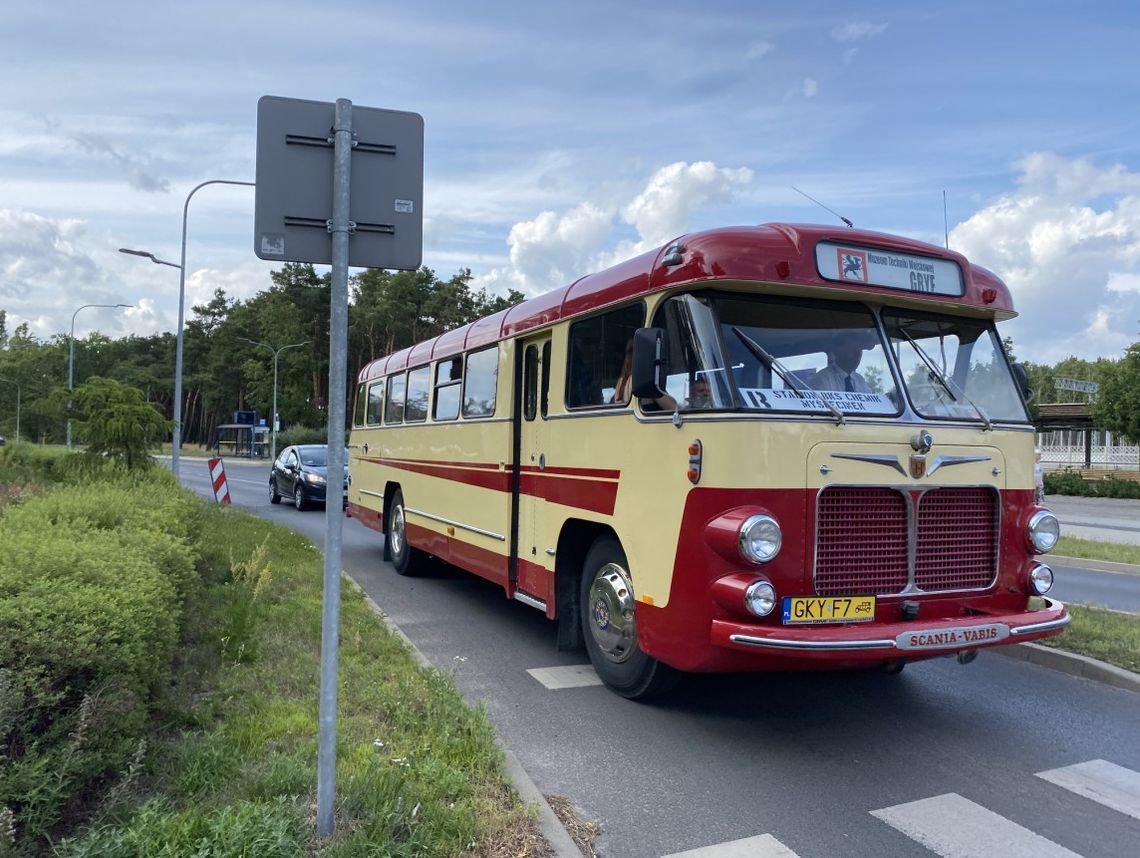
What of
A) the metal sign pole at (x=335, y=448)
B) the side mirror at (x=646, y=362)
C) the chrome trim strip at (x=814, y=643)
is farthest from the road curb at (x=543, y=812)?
the side mirror at (x=646, y=362)

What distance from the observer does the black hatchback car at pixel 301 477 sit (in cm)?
2153

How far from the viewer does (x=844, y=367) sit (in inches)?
214

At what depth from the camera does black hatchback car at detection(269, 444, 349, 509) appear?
21.5 m

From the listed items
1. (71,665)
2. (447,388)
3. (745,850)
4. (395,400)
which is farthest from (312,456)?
(745,850)

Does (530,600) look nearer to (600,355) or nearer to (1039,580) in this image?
(600,355)

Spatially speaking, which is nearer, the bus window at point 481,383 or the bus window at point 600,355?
the bus window at point 600,355

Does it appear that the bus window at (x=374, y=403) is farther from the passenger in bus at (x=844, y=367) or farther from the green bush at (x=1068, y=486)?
the green bush at (x=1068, y=486)

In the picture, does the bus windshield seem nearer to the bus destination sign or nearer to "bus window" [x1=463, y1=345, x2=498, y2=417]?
the bus destination sign

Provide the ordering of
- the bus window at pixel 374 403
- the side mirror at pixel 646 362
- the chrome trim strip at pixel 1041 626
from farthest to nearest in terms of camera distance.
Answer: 1. the bus window at pixel 374 403
2. the side mirror at pixel 646 362
3. the chrome trim strip at pixel 1041 626

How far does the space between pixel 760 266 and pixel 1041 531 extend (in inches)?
97.4

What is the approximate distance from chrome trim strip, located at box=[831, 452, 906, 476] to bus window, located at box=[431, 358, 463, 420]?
17.1 feet

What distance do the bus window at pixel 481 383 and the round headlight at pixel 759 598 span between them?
4.10 meters

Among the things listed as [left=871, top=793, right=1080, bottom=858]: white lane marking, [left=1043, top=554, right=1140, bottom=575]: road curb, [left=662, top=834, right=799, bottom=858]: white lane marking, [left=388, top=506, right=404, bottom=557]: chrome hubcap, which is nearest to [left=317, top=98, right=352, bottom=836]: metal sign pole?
[left=662, top=834, right=799, bottom=858]: white lane marking

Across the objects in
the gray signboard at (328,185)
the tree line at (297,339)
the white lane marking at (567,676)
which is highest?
the tree line at (297,339)
